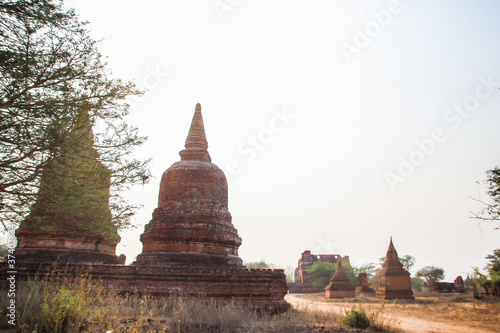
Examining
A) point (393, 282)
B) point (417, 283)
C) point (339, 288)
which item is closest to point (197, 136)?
point (393, 282)

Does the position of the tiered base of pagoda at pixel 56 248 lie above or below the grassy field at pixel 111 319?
above

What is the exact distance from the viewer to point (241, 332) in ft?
20.7

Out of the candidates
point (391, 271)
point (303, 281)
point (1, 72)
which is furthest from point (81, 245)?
point (303, 281)

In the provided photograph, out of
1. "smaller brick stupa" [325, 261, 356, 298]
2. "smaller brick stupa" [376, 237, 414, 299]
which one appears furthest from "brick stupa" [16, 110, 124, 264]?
"smaller brick stupa" [325, 261, 356, 298]

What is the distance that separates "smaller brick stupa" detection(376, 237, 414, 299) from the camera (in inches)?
963

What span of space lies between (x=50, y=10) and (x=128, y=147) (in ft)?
9.72

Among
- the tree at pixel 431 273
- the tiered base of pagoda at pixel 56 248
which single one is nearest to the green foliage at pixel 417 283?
the tree at pixel 431 273

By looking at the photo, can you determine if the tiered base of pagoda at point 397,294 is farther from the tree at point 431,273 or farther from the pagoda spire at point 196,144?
the tree at point 431,273

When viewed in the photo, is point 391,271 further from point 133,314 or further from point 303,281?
point 303,281

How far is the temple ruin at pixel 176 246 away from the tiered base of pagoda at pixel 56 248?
33 millimetres

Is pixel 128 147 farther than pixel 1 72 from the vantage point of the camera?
Yes

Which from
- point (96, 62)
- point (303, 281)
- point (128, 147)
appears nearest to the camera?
point (96, 62)

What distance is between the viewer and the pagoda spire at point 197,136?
50.6 ft

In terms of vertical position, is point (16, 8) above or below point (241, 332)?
above
